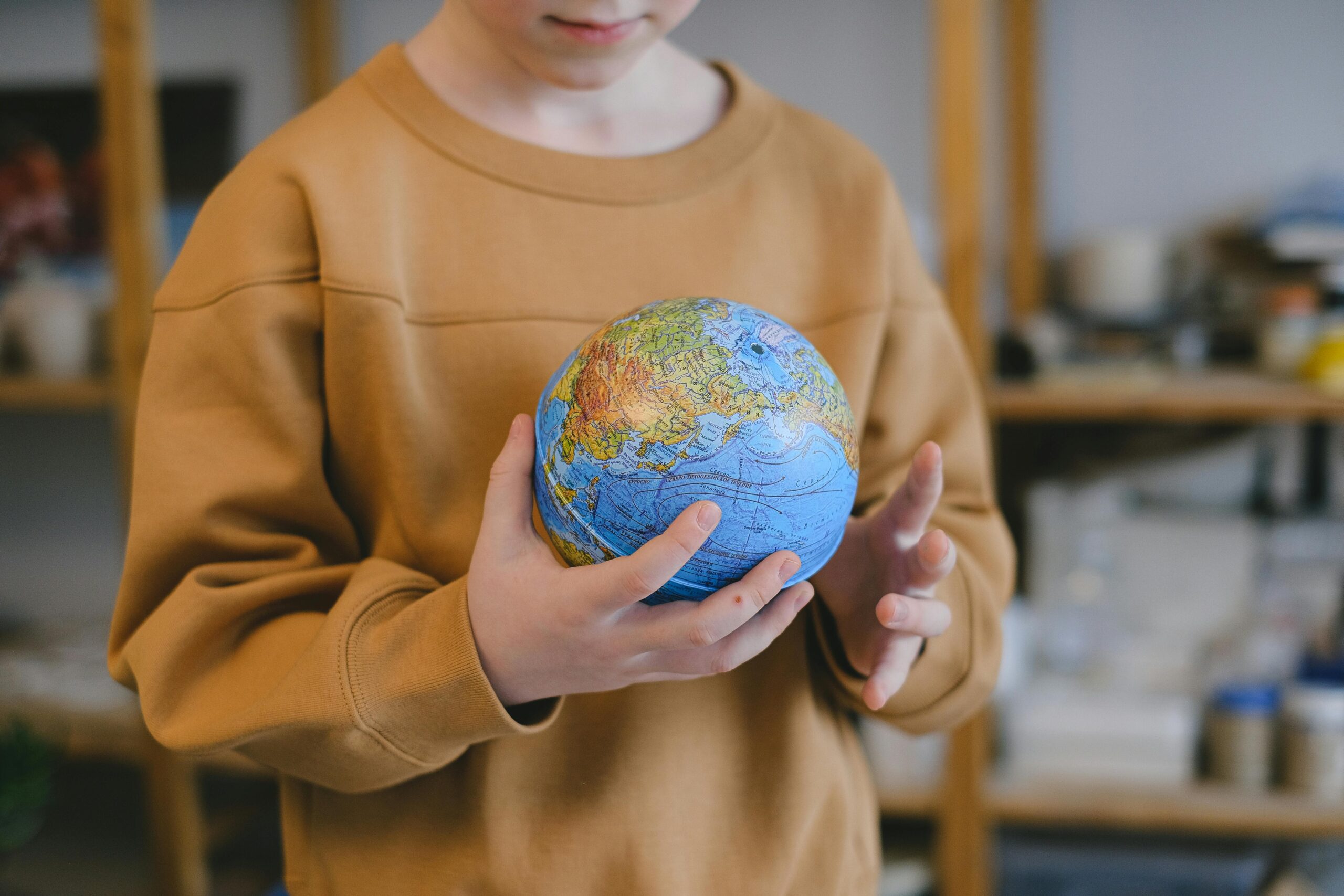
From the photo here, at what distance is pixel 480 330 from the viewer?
2.84ft

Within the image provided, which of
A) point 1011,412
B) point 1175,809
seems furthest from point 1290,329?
point 1175,809

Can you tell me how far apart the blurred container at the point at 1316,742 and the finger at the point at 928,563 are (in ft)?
4.19

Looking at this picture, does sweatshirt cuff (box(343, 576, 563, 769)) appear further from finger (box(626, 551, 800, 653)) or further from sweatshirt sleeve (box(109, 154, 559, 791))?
finger (box(626, 551, 800, 653))

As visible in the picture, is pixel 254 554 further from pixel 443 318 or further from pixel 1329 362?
pixel 1329 362

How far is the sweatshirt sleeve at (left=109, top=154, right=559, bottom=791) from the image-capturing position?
2.52ft

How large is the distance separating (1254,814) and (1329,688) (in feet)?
0.88

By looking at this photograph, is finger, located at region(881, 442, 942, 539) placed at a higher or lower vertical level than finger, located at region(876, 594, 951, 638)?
higher

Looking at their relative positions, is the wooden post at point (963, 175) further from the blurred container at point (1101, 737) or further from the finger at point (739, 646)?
the finger at point (739, 646)

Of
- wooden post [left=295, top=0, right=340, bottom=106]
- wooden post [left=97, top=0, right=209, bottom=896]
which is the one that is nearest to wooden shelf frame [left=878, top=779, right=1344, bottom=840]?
wooden post [left=97, top=0, right=209, bottom=896]

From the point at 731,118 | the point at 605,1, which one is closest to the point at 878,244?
the point at 731,118

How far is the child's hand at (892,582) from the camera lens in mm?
761

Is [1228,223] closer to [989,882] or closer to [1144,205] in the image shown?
[1144,205]

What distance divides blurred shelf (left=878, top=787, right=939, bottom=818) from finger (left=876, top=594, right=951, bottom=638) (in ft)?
3.76

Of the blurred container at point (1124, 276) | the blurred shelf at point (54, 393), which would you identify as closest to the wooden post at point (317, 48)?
the blurred shelf at point (54, 393)
